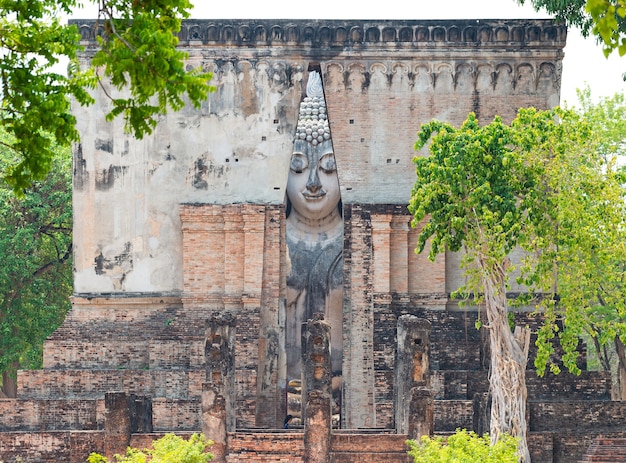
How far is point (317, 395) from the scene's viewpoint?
1881cm

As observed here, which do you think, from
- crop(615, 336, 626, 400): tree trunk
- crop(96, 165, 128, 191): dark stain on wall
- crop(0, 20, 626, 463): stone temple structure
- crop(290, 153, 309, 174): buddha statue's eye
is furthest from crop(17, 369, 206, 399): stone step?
crop(615, 336, 626, 400): tree trunk

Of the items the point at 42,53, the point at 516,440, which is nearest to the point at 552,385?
the point at 516,440

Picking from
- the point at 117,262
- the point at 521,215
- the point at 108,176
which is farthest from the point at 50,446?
the point at 521,215

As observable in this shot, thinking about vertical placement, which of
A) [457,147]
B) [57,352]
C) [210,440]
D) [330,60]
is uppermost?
[330,60]

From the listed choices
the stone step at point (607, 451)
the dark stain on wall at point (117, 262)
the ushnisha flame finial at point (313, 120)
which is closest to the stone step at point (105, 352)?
the dark stain on wall at point (117, 262)

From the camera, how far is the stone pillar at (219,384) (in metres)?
19.0

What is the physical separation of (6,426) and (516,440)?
25.7ft

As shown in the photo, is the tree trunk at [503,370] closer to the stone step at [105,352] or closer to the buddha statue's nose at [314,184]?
the stone step at [105,352]

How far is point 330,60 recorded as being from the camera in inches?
927

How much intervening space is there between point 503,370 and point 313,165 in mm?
6322

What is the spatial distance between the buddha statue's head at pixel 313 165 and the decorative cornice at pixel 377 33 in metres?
1.33

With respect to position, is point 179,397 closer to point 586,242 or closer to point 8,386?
point 586,242

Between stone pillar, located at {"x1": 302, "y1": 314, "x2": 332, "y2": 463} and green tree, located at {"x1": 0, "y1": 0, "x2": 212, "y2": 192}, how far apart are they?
9.15m

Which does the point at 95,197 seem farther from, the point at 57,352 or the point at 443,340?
A: the point at 443,340
